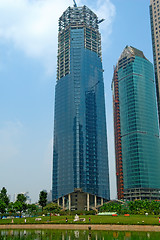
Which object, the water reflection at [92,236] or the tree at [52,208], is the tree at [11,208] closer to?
the tree at [52,208]

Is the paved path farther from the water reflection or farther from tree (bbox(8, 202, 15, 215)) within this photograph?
tree (bbox(8, 202, 15, 215))

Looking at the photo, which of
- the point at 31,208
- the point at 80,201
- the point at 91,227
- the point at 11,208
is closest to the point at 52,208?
the point at 31,208

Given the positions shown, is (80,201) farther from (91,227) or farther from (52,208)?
(91,227)

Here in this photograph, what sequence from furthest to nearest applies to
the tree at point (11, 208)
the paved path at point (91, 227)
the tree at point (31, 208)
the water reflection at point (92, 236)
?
the tree at point (31, 208) → the tree at point (11, 208) → the paved path at point (91, 227) → the water reflection at point (92, 236)

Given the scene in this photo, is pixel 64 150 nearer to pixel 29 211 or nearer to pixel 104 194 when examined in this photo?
pixel 104 194

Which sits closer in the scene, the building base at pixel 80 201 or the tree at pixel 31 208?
the tree at pixel 31 208

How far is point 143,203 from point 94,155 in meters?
72.8

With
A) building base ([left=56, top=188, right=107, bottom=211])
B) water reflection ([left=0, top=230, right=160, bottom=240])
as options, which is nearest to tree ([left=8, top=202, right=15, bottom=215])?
building base ([left=56, top=188, right=107, bottom=211])

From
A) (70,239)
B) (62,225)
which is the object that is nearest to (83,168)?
(62,225)

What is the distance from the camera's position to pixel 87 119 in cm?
19788

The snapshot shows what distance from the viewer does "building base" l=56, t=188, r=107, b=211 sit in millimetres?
184250

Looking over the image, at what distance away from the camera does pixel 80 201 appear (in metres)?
186

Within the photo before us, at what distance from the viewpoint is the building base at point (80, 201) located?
18425 centimetres

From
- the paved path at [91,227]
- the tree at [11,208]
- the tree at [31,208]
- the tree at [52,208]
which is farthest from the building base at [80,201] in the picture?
the paved path at [91,227]
